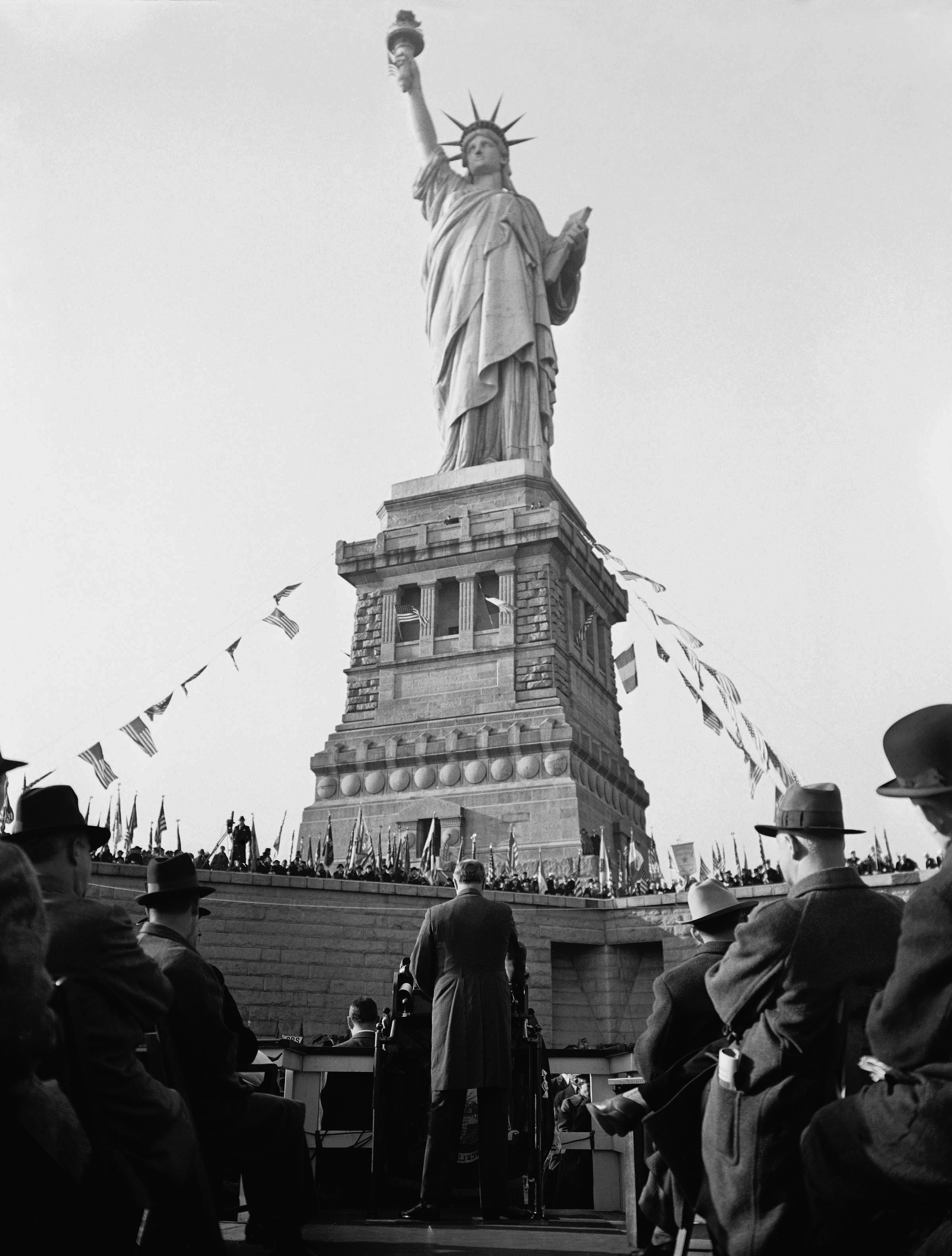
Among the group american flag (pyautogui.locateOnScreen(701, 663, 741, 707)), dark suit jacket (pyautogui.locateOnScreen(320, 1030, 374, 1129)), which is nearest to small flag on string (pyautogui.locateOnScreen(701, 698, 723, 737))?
american flag (pyautogui.locateOnScreen(701, 663, 741, 707))

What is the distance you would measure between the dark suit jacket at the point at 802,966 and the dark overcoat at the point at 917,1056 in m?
0.48

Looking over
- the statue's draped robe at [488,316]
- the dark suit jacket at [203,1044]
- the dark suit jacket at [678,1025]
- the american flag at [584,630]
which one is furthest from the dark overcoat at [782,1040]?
the statue's draped robe at [488,316]

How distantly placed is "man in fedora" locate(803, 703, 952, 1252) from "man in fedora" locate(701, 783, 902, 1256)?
0.83 feet

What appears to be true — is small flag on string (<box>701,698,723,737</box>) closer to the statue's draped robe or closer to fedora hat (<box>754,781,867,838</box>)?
the statue's draped robe

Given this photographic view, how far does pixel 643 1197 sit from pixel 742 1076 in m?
1.65

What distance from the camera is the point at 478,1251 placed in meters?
5.66

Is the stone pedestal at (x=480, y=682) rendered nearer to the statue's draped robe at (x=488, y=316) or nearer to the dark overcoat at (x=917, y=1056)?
the statue's draped robe at (x=488, y=316)

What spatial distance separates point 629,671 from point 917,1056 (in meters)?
27.9

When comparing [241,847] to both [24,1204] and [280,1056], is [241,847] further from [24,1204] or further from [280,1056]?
[24,1204]

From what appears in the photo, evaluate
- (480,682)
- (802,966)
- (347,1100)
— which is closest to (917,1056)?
(802,966)

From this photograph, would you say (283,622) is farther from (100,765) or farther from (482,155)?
(482,155)

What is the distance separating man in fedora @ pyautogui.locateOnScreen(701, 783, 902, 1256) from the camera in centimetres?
409

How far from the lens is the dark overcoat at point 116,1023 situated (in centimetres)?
430

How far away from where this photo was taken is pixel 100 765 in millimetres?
25188
